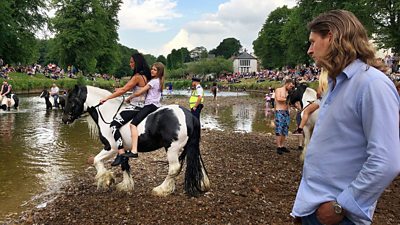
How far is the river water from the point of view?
7.22 meters

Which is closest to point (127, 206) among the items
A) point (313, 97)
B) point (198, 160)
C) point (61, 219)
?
point (61, 219)

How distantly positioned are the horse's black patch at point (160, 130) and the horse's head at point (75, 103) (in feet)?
4.94

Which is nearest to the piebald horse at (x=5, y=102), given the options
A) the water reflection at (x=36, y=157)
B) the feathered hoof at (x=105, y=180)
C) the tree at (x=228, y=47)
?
the water reflection at (x=36, y=157)

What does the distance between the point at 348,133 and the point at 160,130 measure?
4843mm

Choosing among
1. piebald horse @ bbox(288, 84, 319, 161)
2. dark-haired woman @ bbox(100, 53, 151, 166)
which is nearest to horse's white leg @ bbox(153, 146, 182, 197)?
dark-haired woman @ bbox(100, 53, 151, 166)

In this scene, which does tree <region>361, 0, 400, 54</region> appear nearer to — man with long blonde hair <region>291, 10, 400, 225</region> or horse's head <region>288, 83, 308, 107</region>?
horse's head <region>288, 83, 308, 107</region>

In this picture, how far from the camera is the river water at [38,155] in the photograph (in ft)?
23.7

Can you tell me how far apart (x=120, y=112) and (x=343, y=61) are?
17.9 feet

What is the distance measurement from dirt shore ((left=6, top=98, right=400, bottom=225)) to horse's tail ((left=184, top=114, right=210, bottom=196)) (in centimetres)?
18

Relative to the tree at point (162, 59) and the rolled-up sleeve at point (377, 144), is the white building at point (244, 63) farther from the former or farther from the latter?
the rolled-up sleeve at point (377, 144)

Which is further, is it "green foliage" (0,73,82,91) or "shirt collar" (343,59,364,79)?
"green foliage" (0,73,82,91)

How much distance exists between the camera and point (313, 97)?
10320mm

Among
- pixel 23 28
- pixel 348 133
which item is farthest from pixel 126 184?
pixel 23 28

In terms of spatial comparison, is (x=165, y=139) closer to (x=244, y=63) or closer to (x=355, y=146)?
(x=355, y=146)
